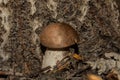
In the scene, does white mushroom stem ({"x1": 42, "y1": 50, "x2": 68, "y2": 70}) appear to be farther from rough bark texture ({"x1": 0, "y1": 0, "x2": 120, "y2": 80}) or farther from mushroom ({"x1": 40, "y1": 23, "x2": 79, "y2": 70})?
rough bark texture ({"x1": 0, "y1": 0, "x2": 120, "y2": 80})

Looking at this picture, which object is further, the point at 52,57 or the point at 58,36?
the point at 52,57

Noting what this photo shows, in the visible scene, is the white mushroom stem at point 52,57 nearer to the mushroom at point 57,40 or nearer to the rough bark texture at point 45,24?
the mushroom at point 57,40

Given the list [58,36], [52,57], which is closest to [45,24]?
[58,36]

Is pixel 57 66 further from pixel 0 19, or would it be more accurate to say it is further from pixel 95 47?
pixel 0 19

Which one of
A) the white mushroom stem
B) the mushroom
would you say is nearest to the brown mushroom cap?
the mushroom

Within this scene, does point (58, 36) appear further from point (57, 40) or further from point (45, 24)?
point (45, 24)

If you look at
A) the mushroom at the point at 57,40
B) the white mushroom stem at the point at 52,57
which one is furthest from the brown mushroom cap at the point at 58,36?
the white mushroom stem at the point at 52,57

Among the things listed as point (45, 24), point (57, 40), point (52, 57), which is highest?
point (45, 24)

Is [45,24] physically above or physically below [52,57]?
above
